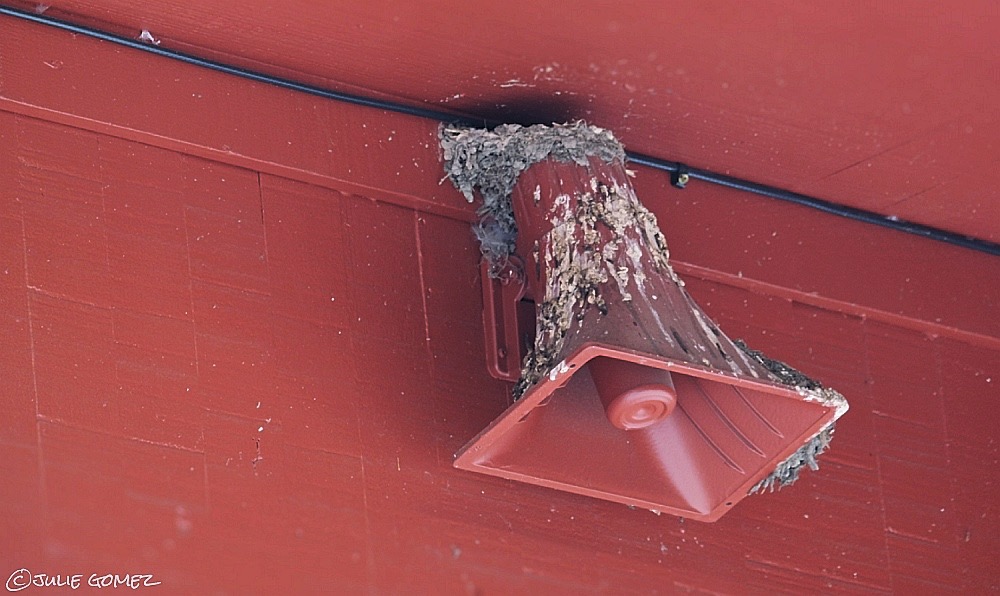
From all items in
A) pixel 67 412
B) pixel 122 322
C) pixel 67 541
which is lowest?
pixel 67 541

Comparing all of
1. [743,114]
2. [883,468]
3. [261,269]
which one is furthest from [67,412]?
[883,468]

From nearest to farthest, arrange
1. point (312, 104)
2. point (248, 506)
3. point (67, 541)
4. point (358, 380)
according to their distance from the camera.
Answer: point (67, 541) → point (248, 506) → point (358, 380) → point (312, 104)

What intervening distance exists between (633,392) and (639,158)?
0.82m

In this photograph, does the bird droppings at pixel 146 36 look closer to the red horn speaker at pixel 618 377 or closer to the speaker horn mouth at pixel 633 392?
the red horn speaker at pixel 618 377

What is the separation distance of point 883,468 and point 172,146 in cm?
162

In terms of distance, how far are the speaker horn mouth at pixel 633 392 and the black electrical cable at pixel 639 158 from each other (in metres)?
0.72

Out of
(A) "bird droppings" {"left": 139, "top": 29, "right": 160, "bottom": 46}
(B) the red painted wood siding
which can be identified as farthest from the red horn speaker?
(A) "bird droppings" {"left": 139, "top": 29, "right": 160, "bottom": 46}

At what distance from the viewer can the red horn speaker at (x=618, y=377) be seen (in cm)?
282

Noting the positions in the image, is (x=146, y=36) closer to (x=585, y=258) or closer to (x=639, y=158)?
(x=585, y=258)

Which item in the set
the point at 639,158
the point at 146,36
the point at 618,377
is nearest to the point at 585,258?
the point at 618,377

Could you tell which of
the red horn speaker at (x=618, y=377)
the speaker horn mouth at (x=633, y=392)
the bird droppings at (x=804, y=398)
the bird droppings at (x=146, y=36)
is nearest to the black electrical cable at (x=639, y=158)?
the bird droppings at (x=146, y=36)

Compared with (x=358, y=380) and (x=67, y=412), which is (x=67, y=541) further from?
(x=358, y=380)

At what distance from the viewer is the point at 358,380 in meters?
3.02

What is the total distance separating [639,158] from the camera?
3498 millimetres
